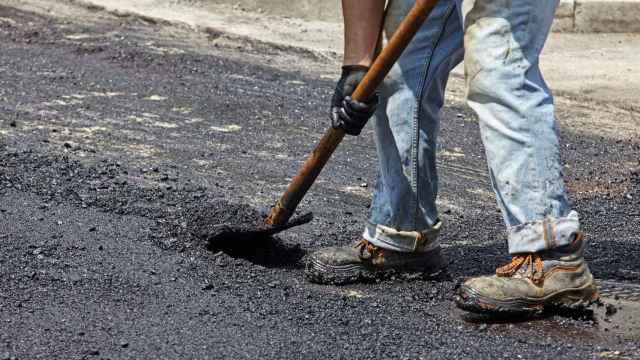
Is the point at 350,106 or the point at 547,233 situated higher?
the point at 350,106

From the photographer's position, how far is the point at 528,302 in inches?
132

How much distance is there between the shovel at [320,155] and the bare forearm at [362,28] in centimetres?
10

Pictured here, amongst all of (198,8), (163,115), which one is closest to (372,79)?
(163,115)

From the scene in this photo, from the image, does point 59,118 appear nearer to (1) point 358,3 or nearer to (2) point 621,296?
(1) point 358,3

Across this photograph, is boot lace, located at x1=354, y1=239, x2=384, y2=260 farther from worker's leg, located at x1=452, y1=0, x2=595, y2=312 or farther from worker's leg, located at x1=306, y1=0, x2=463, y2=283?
worker's leg, located at x1=452, y1=0, x2=595, y2=312

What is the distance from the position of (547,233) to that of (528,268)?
0.13m

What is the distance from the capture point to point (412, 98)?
3.63 m

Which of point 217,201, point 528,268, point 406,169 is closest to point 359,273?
point 406,169

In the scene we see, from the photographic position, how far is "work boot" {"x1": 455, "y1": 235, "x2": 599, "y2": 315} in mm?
3320

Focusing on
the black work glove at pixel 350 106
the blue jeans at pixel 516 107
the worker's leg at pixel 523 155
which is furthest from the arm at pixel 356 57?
the worker's leg at pixel 523 155

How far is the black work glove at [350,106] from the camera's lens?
3.52 m

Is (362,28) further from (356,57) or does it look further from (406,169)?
(406,169)

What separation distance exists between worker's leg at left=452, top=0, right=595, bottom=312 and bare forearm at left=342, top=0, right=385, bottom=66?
12.3 inches

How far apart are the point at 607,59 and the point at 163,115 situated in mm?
3555
